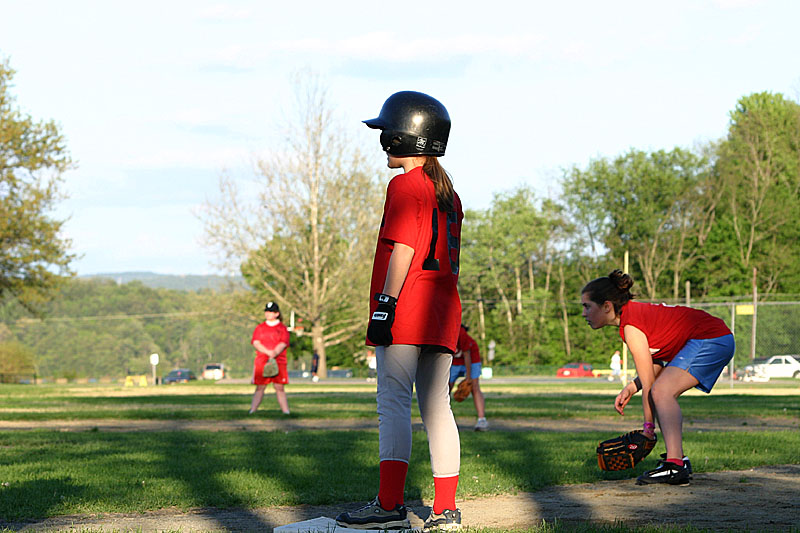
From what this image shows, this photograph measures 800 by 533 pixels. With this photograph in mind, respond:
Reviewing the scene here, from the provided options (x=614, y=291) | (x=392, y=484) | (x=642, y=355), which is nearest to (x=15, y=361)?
(x=614, y=291)

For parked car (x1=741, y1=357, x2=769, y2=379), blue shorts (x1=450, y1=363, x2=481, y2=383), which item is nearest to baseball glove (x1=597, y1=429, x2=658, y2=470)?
blue shorts (x1=450, y1=363, x2=481, y2=383)

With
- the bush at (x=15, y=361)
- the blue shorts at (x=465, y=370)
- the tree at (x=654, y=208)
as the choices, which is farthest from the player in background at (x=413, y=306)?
the tree at (x=654, y=208)

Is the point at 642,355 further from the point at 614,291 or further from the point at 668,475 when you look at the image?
the point at 668,475

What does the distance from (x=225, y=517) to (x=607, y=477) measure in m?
3.10

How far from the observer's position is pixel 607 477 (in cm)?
740

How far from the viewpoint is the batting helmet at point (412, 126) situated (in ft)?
16.3

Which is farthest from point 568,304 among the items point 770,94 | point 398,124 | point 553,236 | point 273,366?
point 398,124

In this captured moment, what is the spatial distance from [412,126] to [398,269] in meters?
0.79

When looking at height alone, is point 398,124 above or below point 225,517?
above

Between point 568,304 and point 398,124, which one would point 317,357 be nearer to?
point 568,304

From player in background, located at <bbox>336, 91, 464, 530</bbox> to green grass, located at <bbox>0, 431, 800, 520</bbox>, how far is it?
166 centimetres

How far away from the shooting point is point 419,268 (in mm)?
4738

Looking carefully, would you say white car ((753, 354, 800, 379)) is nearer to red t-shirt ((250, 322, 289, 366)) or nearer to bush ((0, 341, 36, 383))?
red t-shirt ((250, 322, 289, 366))

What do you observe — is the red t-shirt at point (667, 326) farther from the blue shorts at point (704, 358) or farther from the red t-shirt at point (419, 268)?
the red t-shirt at point (419, 268)
